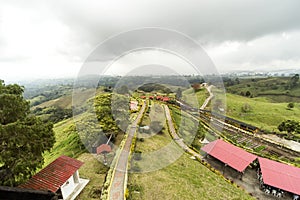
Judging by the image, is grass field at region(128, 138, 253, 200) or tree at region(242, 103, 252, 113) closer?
grass field at region(128, 138, 253, 200)

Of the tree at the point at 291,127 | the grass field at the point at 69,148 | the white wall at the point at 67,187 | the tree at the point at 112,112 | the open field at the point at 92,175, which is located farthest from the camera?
the tree at the point at 291,127

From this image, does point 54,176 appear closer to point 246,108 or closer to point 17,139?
point 17,139

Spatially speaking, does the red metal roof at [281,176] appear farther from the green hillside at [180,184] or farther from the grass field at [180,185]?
the grass field at [180,185]

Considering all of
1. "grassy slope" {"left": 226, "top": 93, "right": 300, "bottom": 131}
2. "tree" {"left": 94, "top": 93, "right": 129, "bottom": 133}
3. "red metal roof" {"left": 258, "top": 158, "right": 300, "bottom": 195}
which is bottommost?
"grassy slope" {"left": 226, "top": 93, "right": 300, "bottom": 131}

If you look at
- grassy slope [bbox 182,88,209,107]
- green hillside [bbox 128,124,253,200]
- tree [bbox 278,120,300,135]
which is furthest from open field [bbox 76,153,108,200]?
tree [bbox 278,120,300,135]

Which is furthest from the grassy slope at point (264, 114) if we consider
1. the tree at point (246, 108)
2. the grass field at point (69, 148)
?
the grass field at point (69, 148)

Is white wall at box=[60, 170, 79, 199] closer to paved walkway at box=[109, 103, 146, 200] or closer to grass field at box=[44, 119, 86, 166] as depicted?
paved walkway at box=[109, 103, 146, 200]

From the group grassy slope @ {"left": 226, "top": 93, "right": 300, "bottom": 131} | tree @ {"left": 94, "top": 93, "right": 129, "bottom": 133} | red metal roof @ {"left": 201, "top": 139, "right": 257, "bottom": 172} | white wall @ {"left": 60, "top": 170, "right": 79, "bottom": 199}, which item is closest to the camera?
→ white wall @ {"left": 60, "top": 170, "right": 79, "bottom": 199}

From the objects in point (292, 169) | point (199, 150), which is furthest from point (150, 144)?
point (292, 169)
